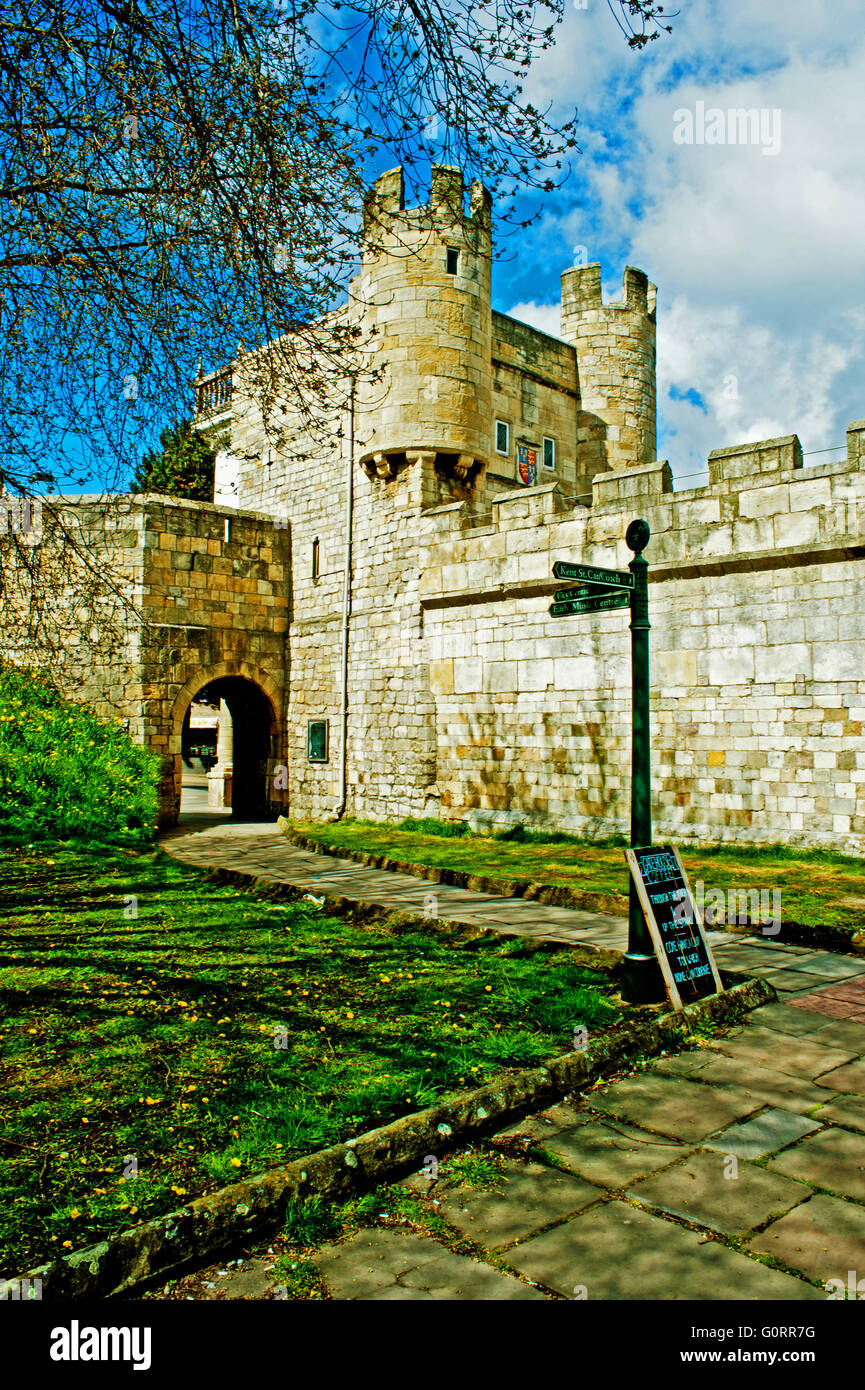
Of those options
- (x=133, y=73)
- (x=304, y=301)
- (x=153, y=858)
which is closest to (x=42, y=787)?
(x=153, y=858)

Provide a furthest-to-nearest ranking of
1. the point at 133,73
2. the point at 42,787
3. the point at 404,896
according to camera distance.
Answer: the point at 42,787 < the point at 404,896 < the point at 133,73

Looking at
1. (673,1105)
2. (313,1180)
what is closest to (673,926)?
(673,1105)

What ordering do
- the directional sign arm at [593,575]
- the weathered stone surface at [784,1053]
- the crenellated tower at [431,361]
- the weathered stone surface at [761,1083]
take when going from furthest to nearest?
1. the crenellated tower at [431,361]
2. the directional sign arm at [593,575]
3. the weathered stone surface at [784,1053]
4. the weathered stone surface at [761,1083]

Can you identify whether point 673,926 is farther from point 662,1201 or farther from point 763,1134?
point 662,1201

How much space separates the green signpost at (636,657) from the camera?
5.48m

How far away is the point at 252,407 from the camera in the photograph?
64.1ft

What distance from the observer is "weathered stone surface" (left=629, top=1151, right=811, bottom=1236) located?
122 inches

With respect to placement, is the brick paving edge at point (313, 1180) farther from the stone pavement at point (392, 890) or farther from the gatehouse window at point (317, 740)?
the gatehouse window at point (317, 740)

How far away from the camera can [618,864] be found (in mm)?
10367

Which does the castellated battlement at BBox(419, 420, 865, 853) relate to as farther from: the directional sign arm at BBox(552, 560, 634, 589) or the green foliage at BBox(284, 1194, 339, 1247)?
the green foliage at BBox(284, 1194, 339, 1247)

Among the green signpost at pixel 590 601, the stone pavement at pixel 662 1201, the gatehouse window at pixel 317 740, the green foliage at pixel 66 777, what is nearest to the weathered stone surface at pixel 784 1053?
the stone pavement at pixel 662 1201

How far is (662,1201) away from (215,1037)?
244 cm
